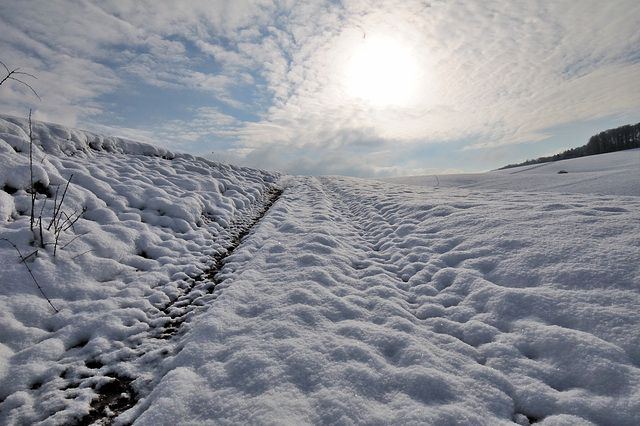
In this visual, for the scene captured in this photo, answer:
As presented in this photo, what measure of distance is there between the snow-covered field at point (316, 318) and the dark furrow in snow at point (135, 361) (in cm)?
2

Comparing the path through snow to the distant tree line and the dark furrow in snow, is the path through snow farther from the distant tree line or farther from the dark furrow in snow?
the distant tree line

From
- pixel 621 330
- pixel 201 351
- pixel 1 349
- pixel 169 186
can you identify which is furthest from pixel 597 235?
pixel 169 186

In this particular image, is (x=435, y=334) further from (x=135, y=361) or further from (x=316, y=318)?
(x=135, y=361)

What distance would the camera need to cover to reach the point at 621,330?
99.4 inches

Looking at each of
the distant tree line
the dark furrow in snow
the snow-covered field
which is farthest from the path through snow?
the distant tree line

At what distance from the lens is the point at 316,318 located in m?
3.23

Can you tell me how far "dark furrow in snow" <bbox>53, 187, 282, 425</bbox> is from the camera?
7.57 ft

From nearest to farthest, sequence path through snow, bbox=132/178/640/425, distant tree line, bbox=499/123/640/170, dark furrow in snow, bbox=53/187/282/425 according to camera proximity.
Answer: path through snow, bbox=132/178/640/425 → dark furrow in snow, bbox=53/187/282/425 → distant tree line, bbox=499/123/640/170

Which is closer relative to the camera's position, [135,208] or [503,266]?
[503,266]

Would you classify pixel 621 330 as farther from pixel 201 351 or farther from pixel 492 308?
pixel 201 351

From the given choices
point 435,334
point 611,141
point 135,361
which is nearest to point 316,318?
point 435,334

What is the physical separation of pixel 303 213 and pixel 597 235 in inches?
252

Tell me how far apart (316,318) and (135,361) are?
1833 millimetres

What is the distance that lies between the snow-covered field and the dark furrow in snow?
2 cm
